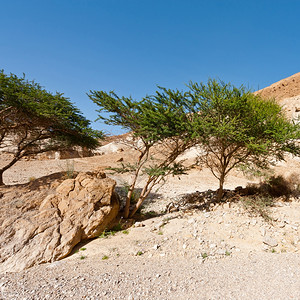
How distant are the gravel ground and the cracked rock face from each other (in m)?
0.44

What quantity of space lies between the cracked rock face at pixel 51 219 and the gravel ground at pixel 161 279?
0.44 meters

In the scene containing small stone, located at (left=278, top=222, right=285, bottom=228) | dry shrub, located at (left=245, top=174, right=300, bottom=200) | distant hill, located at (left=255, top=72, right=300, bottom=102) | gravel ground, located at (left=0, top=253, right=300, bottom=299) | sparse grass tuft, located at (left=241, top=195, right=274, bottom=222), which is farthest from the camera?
distant hill, located at (left=255, top=72, right=300, bottom=102)

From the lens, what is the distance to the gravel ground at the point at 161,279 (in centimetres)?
299

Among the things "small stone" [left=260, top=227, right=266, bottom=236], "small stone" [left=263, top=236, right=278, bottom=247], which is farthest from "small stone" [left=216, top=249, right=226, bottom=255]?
"small stone" [left=260, top=227, right=266, bottom=236]

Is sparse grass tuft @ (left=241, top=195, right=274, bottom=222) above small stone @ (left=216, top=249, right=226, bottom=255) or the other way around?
above

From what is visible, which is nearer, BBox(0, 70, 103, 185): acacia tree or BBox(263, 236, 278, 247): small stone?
BBox(263, 236, 278, 247): small stone

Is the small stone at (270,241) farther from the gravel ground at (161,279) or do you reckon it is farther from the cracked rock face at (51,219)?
the cracked rock face at (51,219)

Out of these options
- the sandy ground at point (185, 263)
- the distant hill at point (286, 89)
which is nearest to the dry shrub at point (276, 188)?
the sandy ground at point (185, 263)

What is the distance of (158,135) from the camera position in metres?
5.69

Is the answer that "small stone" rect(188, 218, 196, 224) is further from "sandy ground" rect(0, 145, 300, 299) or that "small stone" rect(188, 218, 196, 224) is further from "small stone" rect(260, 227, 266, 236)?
"small stone" rect(260, 227, 266, 236)

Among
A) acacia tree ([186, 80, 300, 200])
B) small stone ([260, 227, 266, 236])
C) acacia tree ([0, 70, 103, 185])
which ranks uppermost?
acacia tree ([0, 70, 103, 185])

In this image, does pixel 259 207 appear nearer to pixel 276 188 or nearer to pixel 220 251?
pixel 220 251

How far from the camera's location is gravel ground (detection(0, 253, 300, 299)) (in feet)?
9.80

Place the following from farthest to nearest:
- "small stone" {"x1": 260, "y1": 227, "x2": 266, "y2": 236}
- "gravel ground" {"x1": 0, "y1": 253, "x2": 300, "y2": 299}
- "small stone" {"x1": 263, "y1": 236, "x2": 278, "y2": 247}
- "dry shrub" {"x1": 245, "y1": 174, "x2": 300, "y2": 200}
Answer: "dry shrub" {"x1": 245, "y1": 174, "x2": 300, "y2": 200} → "small stone" {"x1": 260, "y1": 227, "x2": 266, "y2": 236} → "small stone" {"x1": 263, "y1": 236, "x2": 278, "y2": 247} → "gravel ground" {"x1": 0, "y1": 253, "x2": 300, "y2": 299}
